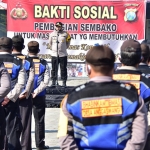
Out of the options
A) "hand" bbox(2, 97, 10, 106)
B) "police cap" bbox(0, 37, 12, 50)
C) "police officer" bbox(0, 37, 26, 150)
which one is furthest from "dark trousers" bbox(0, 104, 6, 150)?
"police cap" bbox(0, 37, 12, 50)

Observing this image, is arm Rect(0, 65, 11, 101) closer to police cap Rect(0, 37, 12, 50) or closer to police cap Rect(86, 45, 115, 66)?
police cap Rect(0, 37, 12, 50)

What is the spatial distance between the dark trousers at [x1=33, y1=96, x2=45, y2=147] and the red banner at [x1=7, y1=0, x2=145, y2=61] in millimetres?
9358

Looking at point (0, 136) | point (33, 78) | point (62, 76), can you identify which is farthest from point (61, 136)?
point (62, 76)

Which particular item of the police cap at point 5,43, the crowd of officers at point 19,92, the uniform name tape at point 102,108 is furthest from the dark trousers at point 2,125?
the uniform name tape at point 102,108

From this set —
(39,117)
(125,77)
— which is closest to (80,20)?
(39,117)

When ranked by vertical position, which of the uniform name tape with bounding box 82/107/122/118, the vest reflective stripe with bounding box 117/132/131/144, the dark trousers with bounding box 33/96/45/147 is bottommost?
the dark trousers with bounding box 33/96/45/147

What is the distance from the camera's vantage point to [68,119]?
3666 millimetres

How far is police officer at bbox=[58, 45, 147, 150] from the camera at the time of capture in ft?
11.8

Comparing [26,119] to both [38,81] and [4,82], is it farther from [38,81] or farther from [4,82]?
[4,82]

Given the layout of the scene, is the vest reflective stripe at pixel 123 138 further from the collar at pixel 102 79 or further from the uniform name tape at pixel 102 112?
the collar at pixel 102 79

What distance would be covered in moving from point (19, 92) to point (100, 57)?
322 cm

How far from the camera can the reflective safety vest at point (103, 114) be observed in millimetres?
3588

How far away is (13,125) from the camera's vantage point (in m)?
6.80

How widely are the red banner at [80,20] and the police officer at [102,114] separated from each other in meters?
13.7
